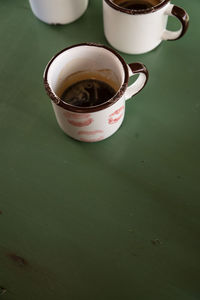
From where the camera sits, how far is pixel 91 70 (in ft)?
2.01

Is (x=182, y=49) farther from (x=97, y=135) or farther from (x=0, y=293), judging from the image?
(x=0, y=293)

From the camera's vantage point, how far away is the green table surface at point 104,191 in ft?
1.63

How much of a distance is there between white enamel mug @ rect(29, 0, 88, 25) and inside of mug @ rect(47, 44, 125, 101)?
5.9 inches

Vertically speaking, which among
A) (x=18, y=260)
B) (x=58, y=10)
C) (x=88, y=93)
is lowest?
(x=18, y=260)

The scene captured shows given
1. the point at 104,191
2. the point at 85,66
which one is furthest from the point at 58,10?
the point at 104,191

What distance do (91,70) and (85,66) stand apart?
15 mm

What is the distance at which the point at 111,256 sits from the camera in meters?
0.51

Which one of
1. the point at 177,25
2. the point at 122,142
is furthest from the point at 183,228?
the point at 177,25

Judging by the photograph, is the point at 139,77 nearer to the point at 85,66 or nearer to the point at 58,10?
the point at 85,66

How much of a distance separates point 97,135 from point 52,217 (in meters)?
0.15

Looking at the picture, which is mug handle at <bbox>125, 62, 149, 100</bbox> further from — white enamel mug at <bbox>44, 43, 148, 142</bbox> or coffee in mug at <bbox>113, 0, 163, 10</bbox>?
coffee in mug at <bbox>113, 0, 163, 10</bbox>

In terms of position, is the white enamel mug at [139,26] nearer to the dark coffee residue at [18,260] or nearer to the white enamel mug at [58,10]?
the white enamel mug at [58,10]

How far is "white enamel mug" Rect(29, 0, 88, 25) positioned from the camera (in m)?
0.65

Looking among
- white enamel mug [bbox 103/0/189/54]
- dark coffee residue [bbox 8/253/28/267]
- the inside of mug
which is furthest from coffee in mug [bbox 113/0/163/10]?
dark coffee residue [bbox 8/253/28/267]
